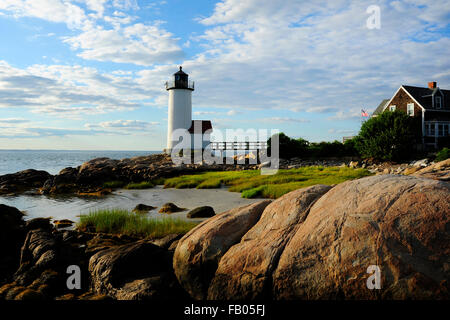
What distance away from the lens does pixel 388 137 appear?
33.5 metres

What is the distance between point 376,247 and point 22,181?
29.9m

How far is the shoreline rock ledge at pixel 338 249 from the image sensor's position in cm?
422

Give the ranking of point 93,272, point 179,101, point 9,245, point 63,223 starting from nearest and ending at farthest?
1. point 93,272
2. point 9,245
3. point 63,223
4. point 179,101

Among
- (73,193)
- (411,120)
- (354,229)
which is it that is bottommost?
(73,193)

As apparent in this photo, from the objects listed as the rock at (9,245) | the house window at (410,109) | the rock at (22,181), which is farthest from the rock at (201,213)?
the house window at (410,109)

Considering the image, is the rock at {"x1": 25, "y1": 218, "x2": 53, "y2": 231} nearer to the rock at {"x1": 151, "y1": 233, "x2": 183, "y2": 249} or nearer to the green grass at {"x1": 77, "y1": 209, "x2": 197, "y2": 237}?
the green grass at {"x1": 77, "y1": 209, "x2": 197, "y2": 237}

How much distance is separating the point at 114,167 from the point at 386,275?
2984 cm

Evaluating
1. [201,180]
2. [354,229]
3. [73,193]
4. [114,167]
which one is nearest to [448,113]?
[201,180]

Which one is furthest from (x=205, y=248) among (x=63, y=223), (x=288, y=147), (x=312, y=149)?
(x=312, y=149)

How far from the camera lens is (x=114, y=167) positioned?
31.5 m

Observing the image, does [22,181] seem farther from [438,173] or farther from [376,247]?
[376,247]

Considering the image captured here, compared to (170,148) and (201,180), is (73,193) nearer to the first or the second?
(201,180)

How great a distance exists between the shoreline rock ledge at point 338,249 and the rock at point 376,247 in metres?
0.01

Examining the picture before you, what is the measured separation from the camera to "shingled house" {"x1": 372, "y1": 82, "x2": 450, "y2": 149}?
120 feet
